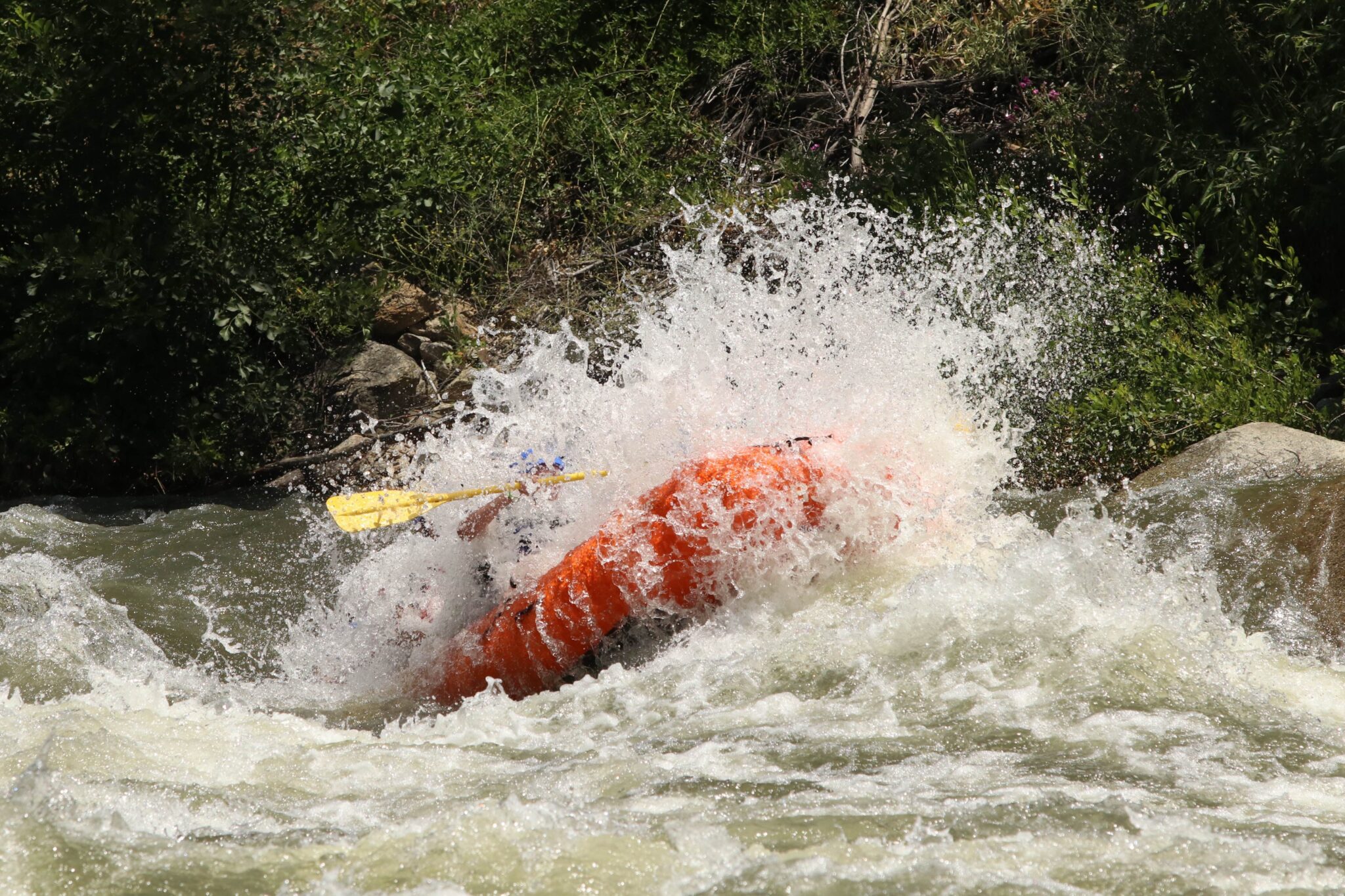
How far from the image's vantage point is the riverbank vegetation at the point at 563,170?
597 centimetres

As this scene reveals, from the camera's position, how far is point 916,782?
107 inches

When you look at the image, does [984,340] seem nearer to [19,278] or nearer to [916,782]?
[916,782]

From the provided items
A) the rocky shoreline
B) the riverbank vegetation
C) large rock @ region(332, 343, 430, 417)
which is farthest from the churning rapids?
large rock @ region(332, 343, 430, 417)

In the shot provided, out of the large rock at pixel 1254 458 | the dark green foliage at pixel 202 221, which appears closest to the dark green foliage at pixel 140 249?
the dark green foliage at pixel 202 221

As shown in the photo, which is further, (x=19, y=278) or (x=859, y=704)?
(x=19, y=278)

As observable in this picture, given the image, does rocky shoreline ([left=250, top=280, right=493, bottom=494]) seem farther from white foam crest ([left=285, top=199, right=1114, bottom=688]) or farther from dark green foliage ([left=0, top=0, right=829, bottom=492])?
white foam crest ([left=285, top=199, right=1114, bottom=688])

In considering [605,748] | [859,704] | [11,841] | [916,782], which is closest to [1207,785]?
[916,782]

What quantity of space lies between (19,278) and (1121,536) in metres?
6.15

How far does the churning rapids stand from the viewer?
237 centimetres

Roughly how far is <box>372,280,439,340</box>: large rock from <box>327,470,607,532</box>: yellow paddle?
3.25 metres

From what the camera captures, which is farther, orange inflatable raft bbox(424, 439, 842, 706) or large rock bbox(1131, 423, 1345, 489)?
large rock bbox(1131, 423, 1345, 489)

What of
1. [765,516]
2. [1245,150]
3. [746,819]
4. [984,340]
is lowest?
[746,819]

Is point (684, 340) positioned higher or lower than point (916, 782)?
higher

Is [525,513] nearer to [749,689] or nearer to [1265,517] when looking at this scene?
[749,689]
